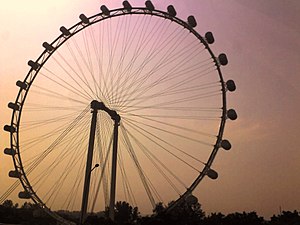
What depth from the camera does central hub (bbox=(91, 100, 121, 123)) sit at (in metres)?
30.2

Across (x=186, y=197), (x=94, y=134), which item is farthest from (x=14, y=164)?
(x=186, y=197)

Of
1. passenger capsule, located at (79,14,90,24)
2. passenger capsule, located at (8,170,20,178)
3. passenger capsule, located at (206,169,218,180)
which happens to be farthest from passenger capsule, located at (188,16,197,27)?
passenger capsule, located at (8,170,20,178)

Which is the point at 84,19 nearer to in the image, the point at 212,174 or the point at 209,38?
the point at 209,38

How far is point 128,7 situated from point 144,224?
17.3m

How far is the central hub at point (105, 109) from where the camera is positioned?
99.0 ft

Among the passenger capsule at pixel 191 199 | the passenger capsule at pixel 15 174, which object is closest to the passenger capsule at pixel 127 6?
the passenger capsule at pixel 191 199

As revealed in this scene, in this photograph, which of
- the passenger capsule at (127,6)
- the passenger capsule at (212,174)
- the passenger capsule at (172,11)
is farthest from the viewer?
the passenger capsule at (127,6)

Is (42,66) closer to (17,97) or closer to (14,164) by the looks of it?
(17,97)

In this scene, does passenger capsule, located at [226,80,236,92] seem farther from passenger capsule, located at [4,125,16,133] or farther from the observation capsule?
the observation capsule

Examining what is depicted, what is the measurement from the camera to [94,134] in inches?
1183

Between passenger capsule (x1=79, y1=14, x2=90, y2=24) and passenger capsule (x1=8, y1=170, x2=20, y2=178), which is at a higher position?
passenger capsule (x1=79, y1=14, x2=90, y2=24)

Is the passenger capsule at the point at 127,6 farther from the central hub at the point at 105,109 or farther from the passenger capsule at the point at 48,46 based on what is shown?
the central hub at the point at 105,109

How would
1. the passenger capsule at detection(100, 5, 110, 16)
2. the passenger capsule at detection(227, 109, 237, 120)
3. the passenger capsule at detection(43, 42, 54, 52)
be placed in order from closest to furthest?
1. the passenger capsule at detection(227, 109, 237, 120)
2. the passenger capsule at detection(100, 5, 110, 16)
3. the passenger capsule at detection(43, 42, 54, 52)

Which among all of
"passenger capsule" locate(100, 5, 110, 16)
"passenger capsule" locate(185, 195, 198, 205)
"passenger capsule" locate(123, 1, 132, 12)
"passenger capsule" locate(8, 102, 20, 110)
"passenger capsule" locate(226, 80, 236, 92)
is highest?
"passenger capsule" locate(123, 1, 132, 12)
